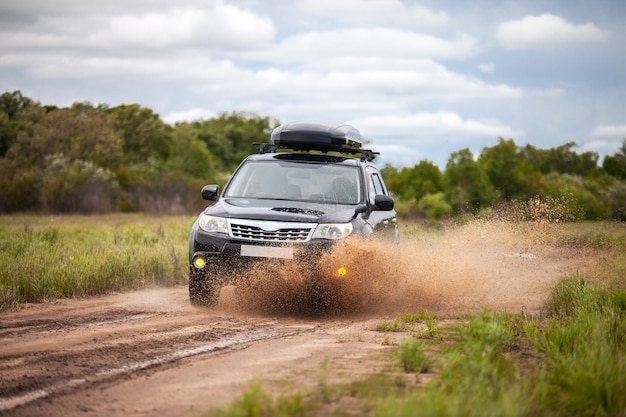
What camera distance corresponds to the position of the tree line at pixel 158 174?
39406 millimetres

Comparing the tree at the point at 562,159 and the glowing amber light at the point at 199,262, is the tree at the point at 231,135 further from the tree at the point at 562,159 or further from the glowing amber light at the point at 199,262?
the glowing amber light at the point at 199,262

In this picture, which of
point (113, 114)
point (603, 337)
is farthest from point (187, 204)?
point (603, 337)

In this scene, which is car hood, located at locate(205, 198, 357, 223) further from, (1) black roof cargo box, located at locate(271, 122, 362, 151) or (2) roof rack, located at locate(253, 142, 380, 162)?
(2) roof rack, located at locate(253, 142, 380, 162)

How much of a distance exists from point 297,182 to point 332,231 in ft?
4.92

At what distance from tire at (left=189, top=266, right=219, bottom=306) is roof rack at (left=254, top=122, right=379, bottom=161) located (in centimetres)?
258

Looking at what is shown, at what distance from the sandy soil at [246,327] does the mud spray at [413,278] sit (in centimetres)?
2

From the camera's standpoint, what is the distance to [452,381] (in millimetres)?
5301

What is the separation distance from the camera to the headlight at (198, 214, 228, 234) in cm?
1005

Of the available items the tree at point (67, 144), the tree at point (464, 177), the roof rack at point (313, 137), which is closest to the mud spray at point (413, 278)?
the roof rack at point (313, 137)

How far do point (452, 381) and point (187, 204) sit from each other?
38873 millimetres

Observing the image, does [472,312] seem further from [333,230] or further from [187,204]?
[187,204]

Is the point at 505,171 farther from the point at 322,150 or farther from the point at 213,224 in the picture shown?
the point at 213,224

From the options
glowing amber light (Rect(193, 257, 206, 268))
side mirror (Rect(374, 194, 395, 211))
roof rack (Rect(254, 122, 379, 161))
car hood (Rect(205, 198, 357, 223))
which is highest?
roof rack (Rect(254, 122, 379, 161))

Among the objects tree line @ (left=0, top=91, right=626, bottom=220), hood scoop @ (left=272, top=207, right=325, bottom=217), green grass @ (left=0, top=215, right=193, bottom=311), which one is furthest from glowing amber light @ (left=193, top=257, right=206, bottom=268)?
tree line @ (left=0, top=91, right=626, bottom=220)
